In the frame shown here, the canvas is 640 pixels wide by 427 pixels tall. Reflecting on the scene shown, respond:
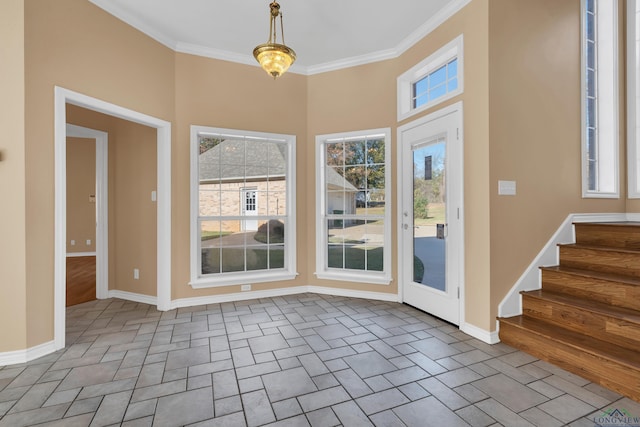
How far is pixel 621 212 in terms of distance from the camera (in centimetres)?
356

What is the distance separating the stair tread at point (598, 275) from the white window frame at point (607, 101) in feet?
3.50

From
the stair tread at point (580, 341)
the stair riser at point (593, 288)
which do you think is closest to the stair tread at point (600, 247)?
the stair riser at point (593, 288)

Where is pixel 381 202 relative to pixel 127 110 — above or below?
below

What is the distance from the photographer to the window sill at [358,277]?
4.12 meters

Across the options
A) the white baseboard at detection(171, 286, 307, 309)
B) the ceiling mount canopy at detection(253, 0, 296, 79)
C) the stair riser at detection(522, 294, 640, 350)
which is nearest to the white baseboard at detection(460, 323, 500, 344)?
the stair riser at detection(522, 294, 640, 350)

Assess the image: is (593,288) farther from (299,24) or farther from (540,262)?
(299,24)

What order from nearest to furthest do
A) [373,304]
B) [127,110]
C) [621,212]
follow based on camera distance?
[127,110]
[621,212]
[373,304]

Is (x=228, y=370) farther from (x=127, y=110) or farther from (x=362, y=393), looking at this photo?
Answer: (x=127, y=110)

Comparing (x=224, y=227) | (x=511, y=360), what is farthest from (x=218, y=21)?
(x=511, y=360)

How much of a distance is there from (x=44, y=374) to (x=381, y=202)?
12.2ft

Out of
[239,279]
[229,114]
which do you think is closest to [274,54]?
[229,114]

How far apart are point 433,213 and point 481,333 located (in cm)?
129

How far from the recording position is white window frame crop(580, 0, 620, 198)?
3436 millimetres

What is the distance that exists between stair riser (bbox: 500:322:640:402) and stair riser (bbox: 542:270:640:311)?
0.62 meters
